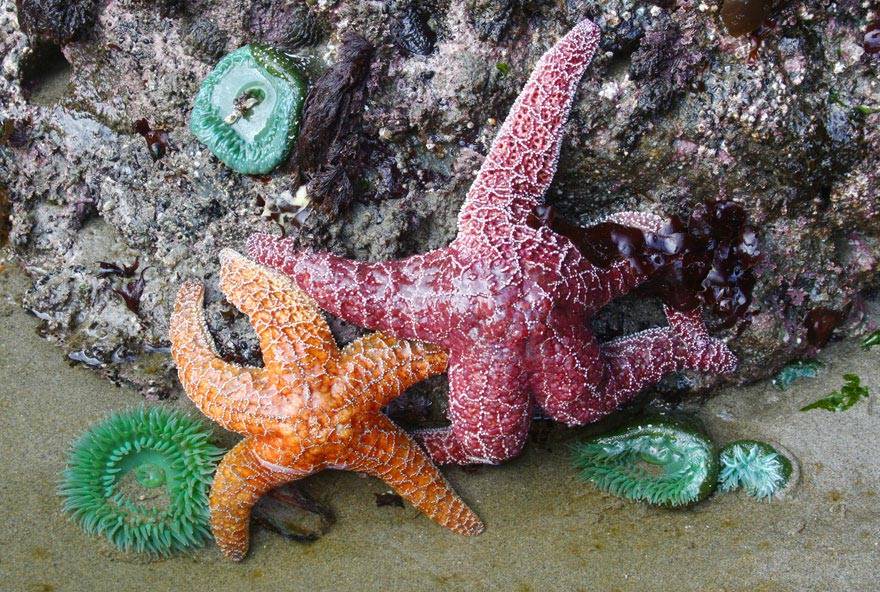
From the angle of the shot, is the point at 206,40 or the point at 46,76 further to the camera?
the point at 46,76

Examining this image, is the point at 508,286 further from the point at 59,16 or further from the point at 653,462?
the point at 59,16

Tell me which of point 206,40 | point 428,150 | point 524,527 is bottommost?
point 524,527

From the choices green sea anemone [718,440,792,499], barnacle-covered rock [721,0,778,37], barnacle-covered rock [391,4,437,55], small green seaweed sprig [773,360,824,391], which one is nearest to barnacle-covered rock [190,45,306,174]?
barnacle-covered rock [391,4,437,55]

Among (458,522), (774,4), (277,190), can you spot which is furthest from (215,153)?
(774,4)

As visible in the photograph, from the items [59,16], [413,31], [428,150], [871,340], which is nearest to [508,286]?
[428,150]

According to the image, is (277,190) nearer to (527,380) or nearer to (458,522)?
(527,380)

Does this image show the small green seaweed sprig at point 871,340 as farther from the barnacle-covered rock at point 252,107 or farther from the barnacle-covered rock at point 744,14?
the barnacle-covered rock at point 252,107
